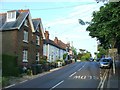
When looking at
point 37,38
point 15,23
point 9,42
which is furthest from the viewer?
point 37,38

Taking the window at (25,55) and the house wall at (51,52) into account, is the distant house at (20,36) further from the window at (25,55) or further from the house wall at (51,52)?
the house wall at (51,52)

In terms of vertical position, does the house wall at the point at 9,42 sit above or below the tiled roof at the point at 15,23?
below

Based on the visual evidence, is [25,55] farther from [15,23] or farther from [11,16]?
[11,16]

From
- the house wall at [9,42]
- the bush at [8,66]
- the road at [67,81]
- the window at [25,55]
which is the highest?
the house wall at [9,42]

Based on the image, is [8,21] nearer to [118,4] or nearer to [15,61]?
[15,61]

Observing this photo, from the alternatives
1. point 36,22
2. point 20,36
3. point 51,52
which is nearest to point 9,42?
point 20,36

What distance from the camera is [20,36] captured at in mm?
43094

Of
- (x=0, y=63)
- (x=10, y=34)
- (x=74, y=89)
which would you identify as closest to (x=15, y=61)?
(x=0, y=63)

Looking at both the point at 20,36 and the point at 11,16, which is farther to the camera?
the point at 11,16

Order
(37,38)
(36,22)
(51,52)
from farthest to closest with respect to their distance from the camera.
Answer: (51,52) → (37,38) → (36,22)

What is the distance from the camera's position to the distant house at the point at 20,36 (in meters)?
42.2

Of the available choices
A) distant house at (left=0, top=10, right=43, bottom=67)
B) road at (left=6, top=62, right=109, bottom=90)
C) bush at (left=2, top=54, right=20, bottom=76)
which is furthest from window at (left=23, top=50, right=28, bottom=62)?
road at (left=6, top=62, right=109, bottom=90)

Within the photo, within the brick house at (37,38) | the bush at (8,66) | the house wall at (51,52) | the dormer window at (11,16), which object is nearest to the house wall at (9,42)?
the dormer window at (11,16)

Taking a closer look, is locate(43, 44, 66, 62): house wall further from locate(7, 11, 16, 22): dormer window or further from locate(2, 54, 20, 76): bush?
locate(2, 54, 20, 76): bush
